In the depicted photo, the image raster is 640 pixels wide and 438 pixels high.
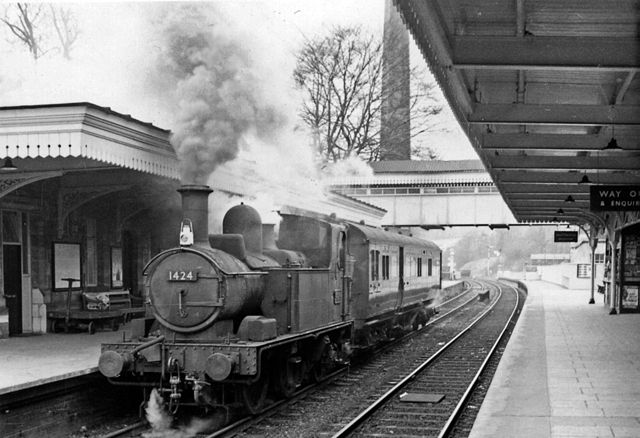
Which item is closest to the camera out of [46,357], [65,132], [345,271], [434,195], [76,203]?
[65,132]

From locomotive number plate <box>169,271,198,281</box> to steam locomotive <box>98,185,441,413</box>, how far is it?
1cm

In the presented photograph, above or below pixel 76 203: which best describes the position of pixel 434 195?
above

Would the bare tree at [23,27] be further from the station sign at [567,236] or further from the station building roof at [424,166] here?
the station sign at [567,236]

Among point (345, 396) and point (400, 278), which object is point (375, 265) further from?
point (345, 396)

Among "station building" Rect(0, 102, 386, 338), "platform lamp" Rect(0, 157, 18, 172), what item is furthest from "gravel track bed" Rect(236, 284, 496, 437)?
"platform lamp" Rect(0, 157, 18, 172)

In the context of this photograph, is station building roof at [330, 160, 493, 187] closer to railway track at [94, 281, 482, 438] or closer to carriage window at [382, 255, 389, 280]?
carriage window at [382, 255, 389, 280]

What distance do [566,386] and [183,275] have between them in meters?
4.64

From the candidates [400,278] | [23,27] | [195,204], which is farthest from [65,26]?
[195,204]

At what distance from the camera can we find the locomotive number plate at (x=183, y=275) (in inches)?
306

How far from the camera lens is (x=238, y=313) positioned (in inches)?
320

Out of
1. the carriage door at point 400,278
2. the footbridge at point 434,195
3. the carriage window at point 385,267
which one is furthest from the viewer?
the footbridge at point 434,195

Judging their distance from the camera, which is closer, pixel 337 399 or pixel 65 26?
pixel 337 399

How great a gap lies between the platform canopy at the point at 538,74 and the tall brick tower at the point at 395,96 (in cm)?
1059

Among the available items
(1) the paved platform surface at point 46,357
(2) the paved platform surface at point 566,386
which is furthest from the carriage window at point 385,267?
(1) the paved platform surface at point 46,357
